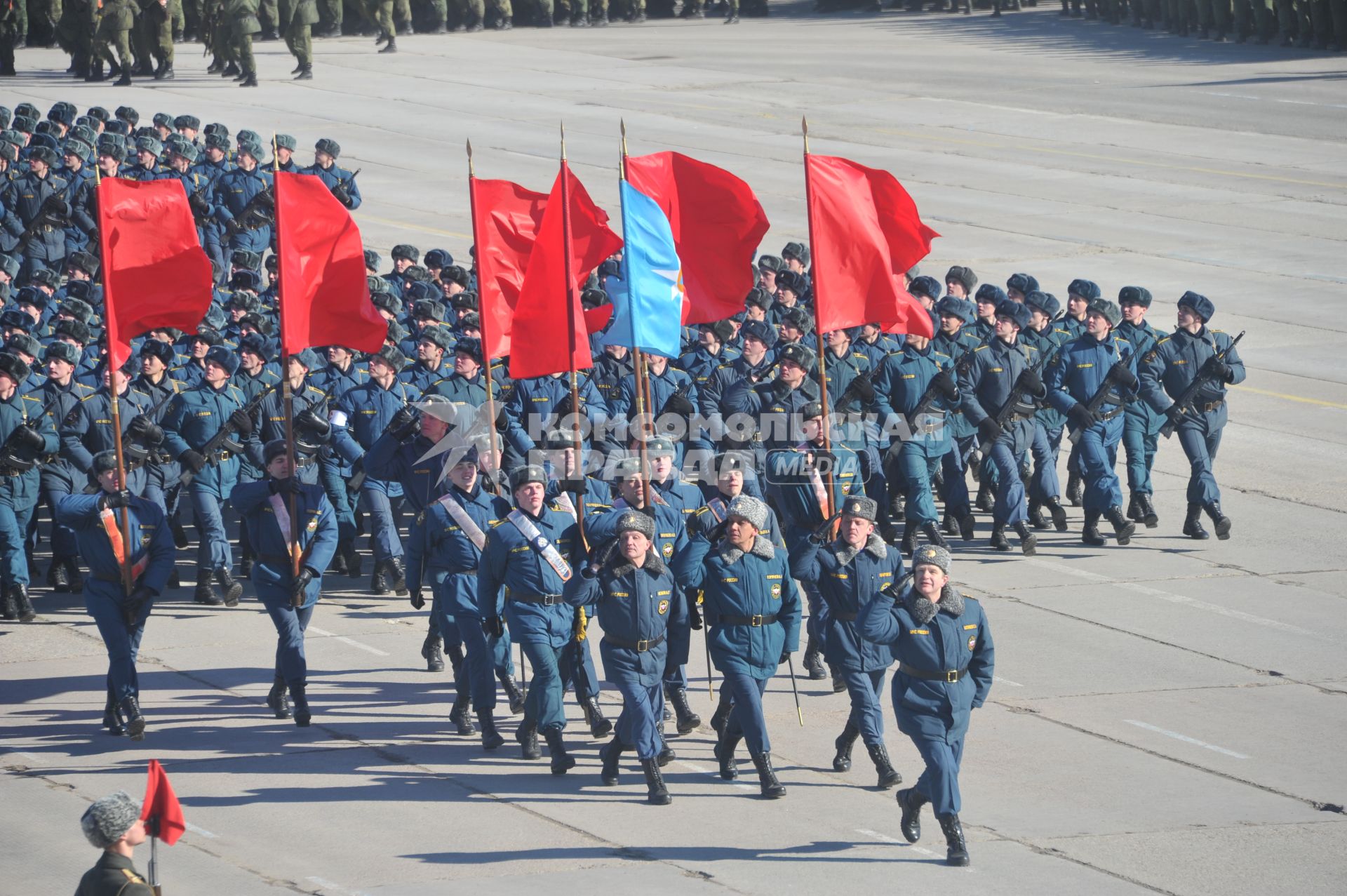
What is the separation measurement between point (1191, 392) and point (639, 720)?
7338mm

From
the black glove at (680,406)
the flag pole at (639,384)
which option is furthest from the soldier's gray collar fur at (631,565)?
the black glove at (680,406)

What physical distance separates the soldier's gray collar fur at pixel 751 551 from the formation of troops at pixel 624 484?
2cm

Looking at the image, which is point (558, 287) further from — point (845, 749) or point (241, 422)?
point (241, 422)

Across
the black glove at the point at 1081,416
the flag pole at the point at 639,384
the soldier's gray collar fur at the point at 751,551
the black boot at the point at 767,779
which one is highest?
the flag pole at the point at 639,384

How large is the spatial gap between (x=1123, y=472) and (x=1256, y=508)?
5.17ft

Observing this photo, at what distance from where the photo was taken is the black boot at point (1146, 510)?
1675 cm

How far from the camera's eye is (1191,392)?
1659cm

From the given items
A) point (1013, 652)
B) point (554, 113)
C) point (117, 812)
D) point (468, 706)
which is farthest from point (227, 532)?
point (554, 113)

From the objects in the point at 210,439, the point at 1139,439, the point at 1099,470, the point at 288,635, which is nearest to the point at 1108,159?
the point at 1139,439

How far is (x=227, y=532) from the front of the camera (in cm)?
1730

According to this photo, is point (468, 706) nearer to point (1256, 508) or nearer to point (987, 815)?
point (987, 815)

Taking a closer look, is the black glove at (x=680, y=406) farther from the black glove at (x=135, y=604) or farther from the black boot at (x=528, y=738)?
the black glove at (x=135, y=604)

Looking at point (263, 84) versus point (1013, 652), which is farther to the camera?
point (263, 84)

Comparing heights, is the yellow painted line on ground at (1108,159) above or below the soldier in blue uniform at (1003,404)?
above
